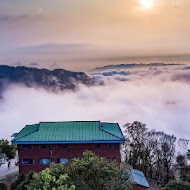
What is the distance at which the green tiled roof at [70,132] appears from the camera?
78.3 feet

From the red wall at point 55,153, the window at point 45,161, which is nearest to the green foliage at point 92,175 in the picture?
the red wall at point 55,153

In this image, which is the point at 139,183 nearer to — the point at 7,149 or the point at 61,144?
the point at 61,144

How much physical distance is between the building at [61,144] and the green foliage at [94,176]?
11750 millimetres

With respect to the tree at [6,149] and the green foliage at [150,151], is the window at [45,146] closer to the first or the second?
the tree at [6,149]

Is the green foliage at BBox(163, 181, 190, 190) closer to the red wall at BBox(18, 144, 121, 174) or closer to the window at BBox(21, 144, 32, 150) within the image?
the red wall at BBox(18, 144, 121, 174)

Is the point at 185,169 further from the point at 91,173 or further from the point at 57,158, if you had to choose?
the point at 91,173

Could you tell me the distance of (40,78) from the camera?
83188 mm

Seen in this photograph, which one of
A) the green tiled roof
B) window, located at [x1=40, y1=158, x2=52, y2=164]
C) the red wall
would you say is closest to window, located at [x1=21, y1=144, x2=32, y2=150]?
the red wall

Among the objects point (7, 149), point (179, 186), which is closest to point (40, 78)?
point (7, 149)

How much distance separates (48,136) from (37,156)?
1.80 meters

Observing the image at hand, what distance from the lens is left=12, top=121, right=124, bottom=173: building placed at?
2384 cm

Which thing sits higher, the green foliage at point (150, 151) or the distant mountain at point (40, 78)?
the distant mountain at point (40, 78)

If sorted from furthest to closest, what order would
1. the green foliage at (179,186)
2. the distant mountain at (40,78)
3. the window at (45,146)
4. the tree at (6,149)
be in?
the distant mountain at (40,78)
the tree at (6,149)
the window at (45,146)
the green foliage at (179,186)

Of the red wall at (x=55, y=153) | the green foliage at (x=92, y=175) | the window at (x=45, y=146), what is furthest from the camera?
the window at (x=45, y=146)
